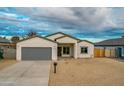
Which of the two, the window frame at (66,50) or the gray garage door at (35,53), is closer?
the gray garage door at (35,53)

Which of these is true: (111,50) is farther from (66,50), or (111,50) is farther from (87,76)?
(87,76)

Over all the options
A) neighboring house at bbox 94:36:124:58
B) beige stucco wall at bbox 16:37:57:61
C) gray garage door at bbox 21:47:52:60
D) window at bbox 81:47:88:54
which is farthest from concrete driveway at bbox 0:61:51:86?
neighboring house at bbox 94:36:124:58

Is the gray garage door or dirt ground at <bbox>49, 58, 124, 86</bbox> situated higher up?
the gray garage door

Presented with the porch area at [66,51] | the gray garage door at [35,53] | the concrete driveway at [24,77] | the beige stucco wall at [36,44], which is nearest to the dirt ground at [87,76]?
the concrete driveway at [24,77]

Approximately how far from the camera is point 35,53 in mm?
30859

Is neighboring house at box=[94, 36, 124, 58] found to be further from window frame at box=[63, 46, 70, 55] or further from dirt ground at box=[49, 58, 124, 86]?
dirt ground at box=[49, 58, 124, 86]

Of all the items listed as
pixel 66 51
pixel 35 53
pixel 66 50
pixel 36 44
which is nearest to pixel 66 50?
pixel 66 50

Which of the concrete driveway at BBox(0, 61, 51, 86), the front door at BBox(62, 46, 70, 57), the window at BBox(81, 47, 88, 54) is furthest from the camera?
the front door at BBox(62, 46, 70, 57)

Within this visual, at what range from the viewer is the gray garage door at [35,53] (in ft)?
101

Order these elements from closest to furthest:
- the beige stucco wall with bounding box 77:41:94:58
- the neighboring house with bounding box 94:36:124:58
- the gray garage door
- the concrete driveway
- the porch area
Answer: the concrete driveway, the gray garage door, the beige stucco wall with bounding box 77:41:94:58, the porch area, the neighboring house with bounding box 94:36:124:58

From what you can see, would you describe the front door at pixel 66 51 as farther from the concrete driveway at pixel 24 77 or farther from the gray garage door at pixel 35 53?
the concrete driveway at pixel 24 77

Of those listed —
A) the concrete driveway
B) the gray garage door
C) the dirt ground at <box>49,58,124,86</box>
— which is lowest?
the dirt ground at <box>49,58,124,86</box>

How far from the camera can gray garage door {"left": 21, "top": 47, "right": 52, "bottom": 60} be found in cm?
3081
